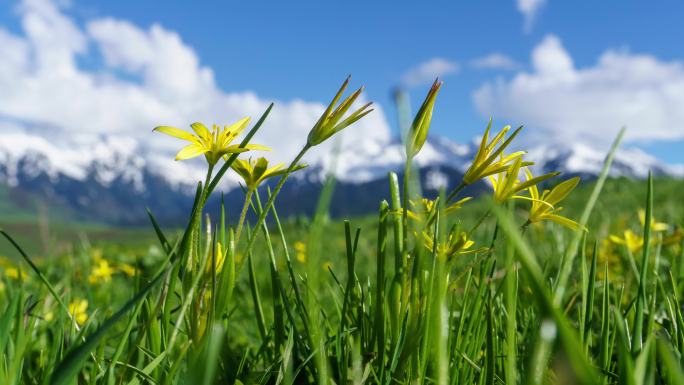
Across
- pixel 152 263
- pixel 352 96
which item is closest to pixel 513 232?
pixel 352 96

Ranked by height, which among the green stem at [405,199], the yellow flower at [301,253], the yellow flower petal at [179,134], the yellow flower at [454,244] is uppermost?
the yellow flower petal at [179,134]

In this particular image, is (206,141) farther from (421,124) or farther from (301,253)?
(301,253)

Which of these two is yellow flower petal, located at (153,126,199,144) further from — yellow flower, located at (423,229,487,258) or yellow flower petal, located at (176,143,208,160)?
yellow flower, located at (423,229,487,258)

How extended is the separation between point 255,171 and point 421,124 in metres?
0.31

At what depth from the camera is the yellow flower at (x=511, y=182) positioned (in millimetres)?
934

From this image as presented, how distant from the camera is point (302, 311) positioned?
1113mm

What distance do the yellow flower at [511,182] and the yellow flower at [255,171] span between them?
0.40 meters

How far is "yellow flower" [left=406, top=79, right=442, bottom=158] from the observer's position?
0.90 m

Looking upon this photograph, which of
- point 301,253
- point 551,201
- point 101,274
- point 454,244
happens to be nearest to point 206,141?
point 454,244

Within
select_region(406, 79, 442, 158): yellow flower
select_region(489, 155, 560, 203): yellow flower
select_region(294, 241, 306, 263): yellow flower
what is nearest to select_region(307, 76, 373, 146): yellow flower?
select_region(406, 79, 442, 158): yellow flower

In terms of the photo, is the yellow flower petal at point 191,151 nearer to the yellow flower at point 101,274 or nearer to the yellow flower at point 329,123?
the yellow flower at point 329,123

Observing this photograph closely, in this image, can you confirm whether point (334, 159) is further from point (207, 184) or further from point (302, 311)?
point (302, 311)

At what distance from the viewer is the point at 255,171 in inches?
40.2

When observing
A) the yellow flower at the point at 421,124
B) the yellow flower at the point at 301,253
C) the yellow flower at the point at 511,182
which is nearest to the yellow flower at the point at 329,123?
the yellow flower at the point at 421,124
